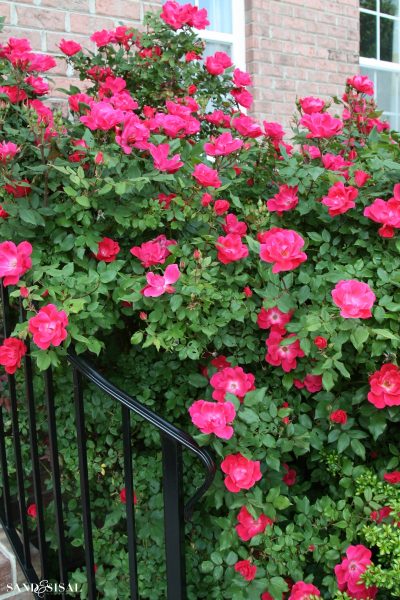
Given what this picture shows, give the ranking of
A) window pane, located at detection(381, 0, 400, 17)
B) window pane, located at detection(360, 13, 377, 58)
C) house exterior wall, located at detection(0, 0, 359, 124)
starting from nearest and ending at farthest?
house exterior wall, located at detection(0, 0, 359, 124), window pane, located at detection(360, 13, 377, 58), window pane, located at detection(381, 0, 400, 17)

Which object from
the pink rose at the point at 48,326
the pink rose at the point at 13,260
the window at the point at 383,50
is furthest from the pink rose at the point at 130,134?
the window at the point at 383,50

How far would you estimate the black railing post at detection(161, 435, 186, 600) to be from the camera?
131 cm

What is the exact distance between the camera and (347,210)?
1.69 meters

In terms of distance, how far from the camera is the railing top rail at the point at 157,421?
1.28 m

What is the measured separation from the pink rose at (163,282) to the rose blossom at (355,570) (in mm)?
768

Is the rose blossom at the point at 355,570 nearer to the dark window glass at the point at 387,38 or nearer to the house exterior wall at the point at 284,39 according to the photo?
the house exterior wall at the point at 284,39

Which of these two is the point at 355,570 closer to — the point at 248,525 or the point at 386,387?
the point at 248,525

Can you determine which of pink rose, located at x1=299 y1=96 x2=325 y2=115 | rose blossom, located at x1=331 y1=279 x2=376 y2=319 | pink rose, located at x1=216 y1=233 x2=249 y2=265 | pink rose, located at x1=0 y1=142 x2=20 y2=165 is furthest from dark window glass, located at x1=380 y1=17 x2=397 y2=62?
pink rose, located at x1=0 y1=142 x2=20 y2=165

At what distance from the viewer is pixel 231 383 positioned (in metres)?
1.52

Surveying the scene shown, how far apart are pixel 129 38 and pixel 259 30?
1457 mm

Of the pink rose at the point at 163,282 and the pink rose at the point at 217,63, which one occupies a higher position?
the pink rose at the point at 217,63

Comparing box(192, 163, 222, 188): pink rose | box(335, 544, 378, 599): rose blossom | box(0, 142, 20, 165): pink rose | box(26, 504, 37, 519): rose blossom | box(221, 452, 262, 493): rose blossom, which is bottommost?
box(26, 504, 37, 519): rose blossom

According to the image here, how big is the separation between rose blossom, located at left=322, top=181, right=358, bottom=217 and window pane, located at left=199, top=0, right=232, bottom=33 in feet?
7.46

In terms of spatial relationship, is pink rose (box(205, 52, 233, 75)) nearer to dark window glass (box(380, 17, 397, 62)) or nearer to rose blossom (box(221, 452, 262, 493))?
rose blossom (box(221, 452, 262, 493))
